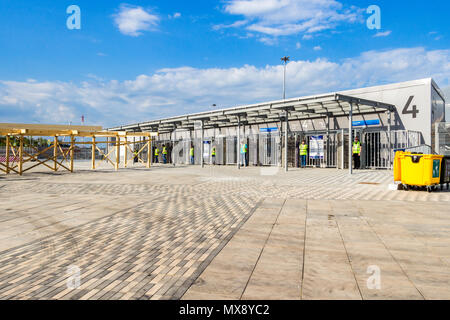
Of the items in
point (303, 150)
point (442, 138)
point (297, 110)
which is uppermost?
point (297, 110)

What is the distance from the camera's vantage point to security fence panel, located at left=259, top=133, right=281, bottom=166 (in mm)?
24516

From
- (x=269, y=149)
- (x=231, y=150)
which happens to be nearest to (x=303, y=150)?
(x=269, y=149)

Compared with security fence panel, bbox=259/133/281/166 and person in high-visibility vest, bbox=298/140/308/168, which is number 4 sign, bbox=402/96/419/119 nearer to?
person in high-visibility vest, bbox=298/140/308/168

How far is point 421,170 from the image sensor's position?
372 inches

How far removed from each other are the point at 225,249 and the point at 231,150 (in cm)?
2370

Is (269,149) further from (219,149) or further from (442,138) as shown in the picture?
(442,138)

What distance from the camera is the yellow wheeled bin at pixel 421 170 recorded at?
940 centimetres

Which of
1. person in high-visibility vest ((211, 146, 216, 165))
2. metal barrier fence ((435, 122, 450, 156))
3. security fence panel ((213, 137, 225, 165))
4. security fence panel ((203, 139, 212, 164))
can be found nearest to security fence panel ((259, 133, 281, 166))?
security fence panel ((213, 137, 225, 165))

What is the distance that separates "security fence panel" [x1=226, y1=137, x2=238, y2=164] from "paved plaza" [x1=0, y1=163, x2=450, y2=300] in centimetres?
1967

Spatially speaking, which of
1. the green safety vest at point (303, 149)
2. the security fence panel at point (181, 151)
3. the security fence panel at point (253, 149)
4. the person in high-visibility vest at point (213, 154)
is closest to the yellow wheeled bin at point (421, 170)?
the green safety vest at point (303, 149)

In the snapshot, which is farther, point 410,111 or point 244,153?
point 244,153
